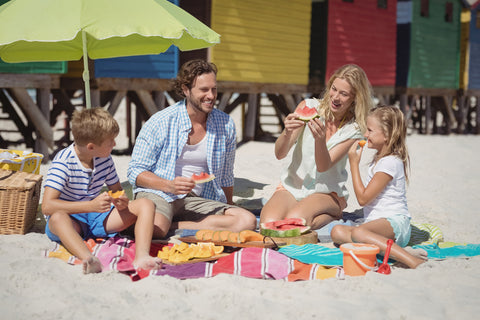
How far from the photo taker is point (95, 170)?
4461 mm

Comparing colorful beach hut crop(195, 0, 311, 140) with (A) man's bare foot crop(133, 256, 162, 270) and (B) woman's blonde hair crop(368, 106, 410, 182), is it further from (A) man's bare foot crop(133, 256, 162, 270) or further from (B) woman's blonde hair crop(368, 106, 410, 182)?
(A) man's bare foot crop(133, 256, 162, 270)

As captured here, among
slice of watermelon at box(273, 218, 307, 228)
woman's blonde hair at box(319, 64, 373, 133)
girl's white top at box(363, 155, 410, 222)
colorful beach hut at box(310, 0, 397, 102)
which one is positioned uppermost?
colorful beach hut at box(310, 0, 397, 102)

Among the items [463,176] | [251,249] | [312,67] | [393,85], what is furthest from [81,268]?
[393,85]

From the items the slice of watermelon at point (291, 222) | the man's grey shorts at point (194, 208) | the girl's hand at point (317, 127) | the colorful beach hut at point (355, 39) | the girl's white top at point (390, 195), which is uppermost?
the colorful beach hut at point (355, 39)

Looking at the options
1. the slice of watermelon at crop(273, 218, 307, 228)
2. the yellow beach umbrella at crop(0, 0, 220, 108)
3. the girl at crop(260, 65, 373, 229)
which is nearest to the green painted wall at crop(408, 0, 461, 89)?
the girl at crop(260, 65, 373, 229)

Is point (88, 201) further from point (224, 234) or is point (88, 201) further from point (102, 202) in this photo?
point (224, 234)

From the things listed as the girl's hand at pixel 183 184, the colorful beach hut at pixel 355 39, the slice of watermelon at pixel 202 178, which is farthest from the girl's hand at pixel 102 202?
the colorful beach hut at pixel 355 39

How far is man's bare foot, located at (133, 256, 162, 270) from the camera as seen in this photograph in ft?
12.8

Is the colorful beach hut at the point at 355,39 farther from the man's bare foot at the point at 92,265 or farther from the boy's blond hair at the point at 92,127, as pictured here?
the man's bare foot at the point at 92,265

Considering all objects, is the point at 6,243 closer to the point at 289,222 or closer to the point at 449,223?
the point at 289,222

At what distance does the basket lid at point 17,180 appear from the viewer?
4.74 meters

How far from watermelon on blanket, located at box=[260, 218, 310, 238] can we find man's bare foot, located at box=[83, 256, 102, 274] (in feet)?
5.07

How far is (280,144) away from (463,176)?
5.53 metres

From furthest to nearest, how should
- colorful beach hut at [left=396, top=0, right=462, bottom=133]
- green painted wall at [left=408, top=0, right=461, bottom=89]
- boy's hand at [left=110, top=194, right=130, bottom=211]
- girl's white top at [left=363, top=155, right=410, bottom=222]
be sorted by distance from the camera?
green painted wall at [left=408, top=0, right=461, bottom=89]
colorful beach hut at [left=396, top=0, right=462, bottom=133]
girl's white top at [left=363, top=155, right=410, bottom=222]
boy's hand at [left=110, top=194, right=130, bottom=211]
